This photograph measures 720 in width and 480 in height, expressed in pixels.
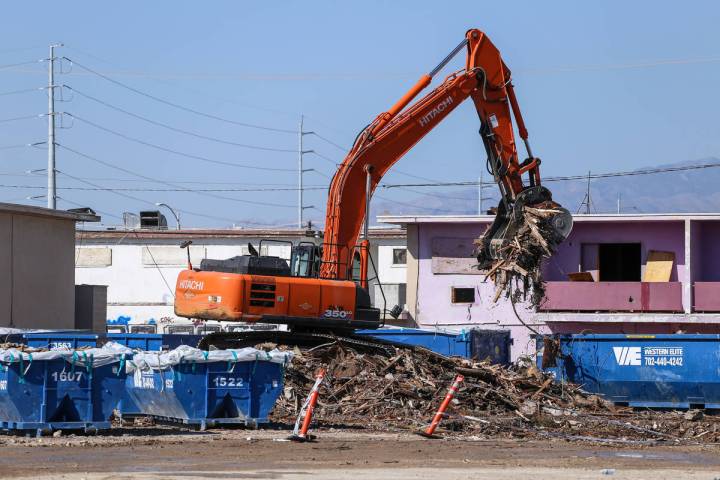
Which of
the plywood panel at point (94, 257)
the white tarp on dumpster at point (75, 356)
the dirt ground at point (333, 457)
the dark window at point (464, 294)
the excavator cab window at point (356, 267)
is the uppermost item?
the plywood panel at point (94, 257)

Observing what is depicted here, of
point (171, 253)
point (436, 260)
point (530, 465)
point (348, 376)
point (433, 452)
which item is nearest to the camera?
point (530, 465)

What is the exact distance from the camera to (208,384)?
19750 millimetres

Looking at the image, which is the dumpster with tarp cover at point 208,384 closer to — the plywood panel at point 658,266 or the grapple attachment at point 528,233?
the grapple attachment at point 528,233

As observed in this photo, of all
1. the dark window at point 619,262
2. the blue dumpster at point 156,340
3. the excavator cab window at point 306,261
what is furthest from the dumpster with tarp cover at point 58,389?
the dark window at point 619,262

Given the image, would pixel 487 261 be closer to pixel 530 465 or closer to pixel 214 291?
pixel 214 291

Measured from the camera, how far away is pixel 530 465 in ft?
53.6

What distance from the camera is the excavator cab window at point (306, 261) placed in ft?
85.1

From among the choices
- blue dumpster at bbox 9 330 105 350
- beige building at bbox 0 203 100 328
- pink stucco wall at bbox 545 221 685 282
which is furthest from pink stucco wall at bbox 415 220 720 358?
blue dumpster at bbox 9 330 105 350

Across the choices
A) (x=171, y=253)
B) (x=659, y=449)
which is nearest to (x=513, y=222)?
(x=659, y=449)

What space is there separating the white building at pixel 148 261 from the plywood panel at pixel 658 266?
1638 cm

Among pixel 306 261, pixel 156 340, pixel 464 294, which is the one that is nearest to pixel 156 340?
pixel 156 340

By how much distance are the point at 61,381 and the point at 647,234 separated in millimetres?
30339

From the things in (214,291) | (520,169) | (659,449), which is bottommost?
(659,449)

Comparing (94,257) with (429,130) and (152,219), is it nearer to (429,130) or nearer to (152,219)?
(152,219)
